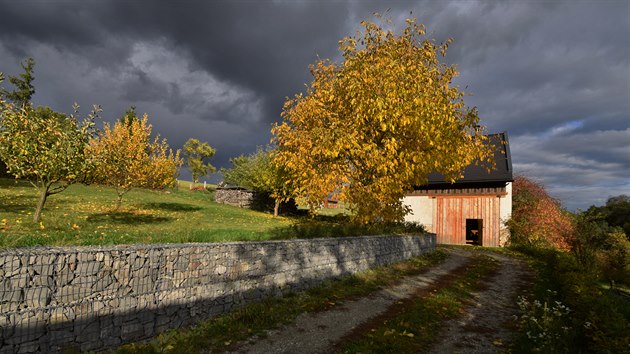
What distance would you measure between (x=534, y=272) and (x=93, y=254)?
51.5 feet

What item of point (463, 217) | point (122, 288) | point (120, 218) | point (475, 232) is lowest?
point (122, 288)

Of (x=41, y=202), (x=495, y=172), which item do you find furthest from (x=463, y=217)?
(x=41, y=202)

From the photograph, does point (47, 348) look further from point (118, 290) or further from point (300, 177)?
point (300, 177)

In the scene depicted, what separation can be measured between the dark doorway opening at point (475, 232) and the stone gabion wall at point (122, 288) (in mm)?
20661

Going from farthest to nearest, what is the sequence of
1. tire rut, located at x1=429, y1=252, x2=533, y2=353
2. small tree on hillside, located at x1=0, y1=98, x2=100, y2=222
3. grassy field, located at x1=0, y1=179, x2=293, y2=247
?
1. small tree on hillside, located at x1=0, y1=98, x2=100, y2=222
2. grassy field, located at x1=0, y1=179, x2=293, y2=247
3. tire rut, located at x1=429, y1=252, x2=533, y2=353

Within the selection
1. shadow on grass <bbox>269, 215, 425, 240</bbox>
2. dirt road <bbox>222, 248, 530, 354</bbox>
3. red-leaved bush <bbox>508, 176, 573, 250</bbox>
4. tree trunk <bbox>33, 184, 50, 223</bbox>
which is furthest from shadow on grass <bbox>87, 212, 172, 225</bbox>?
red-leaved bush <bbox>508, 176, 573, 250</bbox>

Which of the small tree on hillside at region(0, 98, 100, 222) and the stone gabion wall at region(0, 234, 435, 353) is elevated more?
the small tree on hillside at region(0, 98, 100, 222)

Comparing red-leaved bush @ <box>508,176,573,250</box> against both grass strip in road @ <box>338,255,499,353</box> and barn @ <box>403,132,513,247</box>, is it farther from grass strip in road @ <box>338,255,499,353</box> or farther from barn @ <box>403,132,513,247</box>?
grass strip in road @ <box>338,255,499,353</box>

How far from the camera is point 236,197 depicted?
1496 inches

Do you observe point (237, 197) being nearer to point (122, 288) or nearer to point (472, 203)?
point (472, 203)

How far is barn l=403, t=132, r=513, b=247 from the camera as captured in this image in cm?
2478

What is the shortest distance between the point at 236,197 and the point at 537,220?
27.9 meters

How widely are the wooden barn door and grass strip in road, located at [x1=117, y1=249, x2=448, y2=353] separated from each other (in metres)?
16.0

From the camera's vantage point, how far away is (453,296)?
10078 mm
